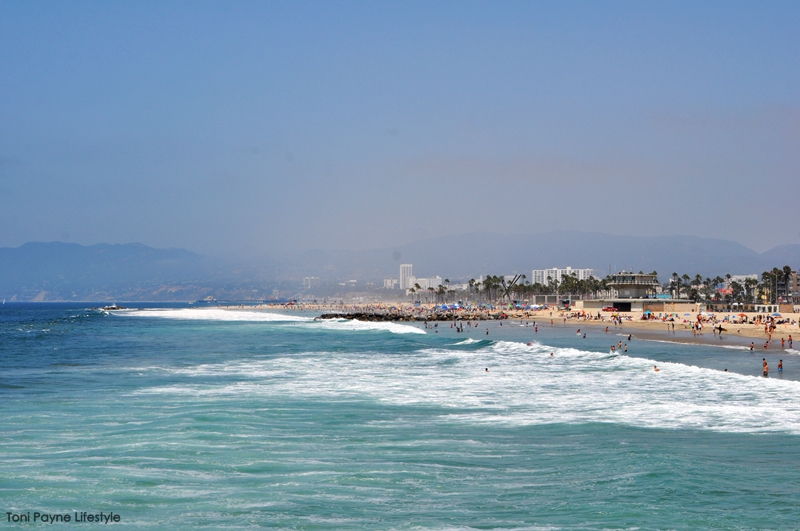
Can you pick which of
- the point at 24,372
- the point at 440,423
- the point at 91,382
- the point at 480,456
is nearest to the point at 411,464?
the point at 480,456

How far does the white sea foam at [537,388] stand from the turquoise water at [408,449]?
0.58ft

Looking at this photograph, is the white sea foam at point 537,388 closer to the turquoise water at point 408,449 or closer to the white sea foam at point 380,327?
the turquoise water at point 408,449

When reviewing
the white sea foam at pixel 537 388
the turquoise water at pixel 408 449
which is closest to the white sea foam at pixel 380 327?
the white sea foam at pixel 537 388

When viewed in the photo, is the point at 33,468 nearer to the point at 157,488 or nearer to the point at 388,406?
the point at 157,488

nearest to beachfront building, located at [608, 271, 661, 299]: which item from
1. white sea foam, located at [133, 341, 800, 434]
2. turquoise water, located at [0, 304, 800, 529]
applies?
white sea foam, located at [133, 341, 800, 434]

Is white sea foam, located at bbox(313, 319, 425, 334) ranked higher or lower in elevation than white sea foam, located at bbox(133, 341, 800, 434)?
lower

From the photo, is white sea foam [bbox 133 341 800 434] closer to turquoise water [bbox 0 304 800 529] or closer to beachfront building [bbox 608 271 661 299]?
turquoise water [bbox 0 304 800 529]

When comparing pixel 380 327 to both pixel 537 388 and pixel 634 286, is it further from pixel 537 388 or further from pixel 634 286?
pixel 537 388

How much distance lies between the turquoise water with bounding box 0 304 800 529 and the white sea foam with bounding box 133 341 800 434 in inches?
7.0

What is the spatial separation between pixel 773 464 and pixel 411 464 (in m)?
8.72

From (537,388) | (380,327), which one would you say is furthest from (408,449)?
(380,327)

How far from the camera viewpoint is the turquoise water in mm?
14773

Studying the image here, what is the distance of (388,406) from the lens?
91.0ft

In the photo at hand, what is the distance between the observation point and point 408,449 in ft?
65.8
